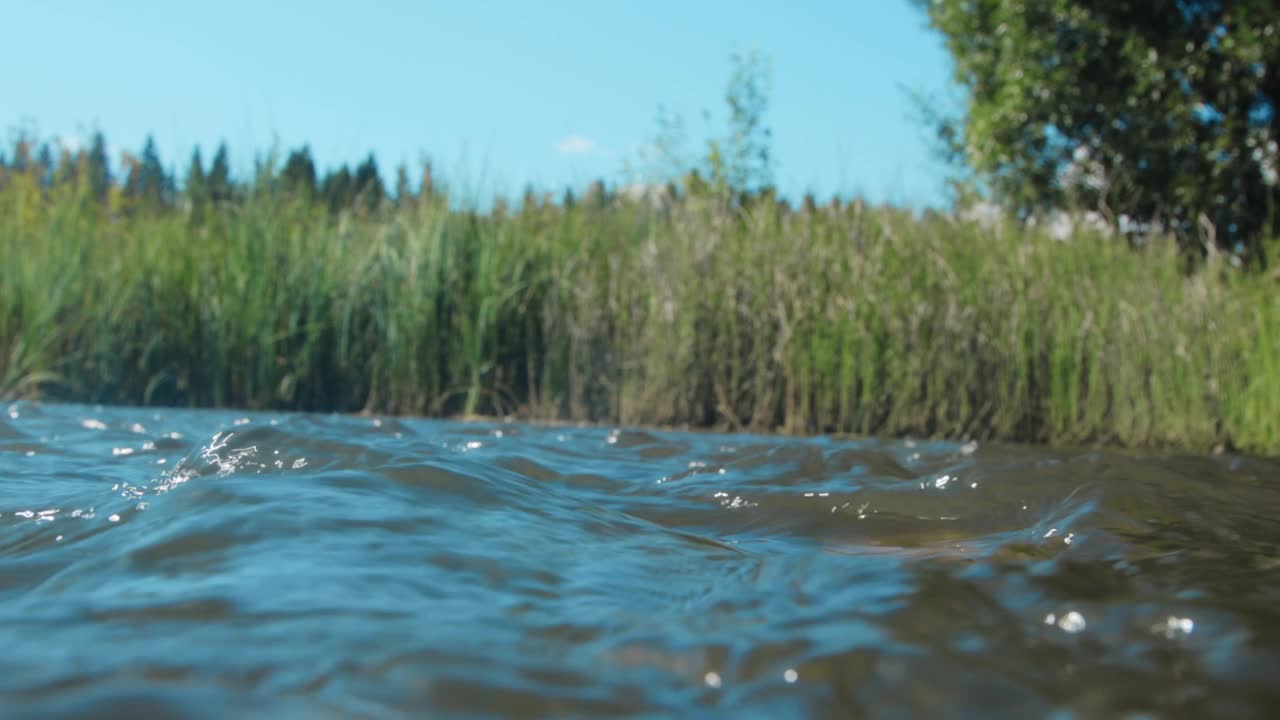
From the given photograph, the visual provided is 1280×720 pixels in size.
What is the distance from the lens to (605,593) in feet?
5.36

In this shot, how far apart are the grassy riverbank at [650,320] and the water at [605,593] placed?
10.1 ft

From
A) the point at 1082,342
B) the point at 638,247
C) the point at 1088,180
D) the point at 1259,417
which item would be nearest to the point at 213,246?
the point at 638,247

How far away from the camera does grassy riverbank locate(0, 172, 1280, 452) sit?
5.86m

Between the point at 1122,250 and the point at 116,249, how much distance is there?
6605 millimetres

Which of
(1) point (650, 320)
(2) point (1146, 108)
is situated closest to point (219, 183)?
(1) point (650, 320)

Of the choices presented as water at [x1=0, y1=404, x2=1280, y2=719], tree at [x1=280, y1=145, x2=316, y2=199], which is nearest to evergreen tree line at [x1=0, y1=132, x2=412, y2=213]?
tree at [x1=280, y1=145, x2=316, y2=199]

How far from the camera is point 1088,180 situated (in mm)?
10406

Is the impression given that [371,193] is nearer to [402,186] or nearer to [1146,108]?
[402,186]

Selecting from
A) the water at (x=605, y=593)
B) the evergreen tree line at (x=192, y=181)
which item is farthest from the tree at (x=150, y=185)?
the water at (x=605, y=593)

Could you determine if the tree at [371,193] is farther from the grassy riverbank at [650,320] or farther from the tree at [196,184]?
the tree at [196,184]

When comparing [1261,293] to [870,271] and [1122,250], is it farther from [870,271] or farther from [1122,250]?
[870,271]

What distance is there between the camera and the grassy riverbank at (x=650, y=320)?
19.2 ft

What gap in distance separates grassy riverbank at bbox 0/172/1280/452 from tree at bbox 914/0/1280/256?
11.0 ft

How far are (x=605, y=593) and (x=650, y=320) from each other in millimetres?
4568
